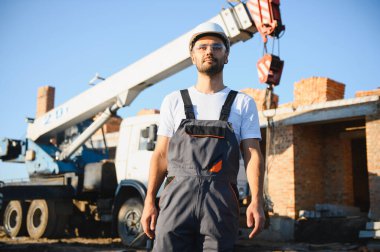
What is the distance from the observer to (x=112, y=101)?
36.0 feet

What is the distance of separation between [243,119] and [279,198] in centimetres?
A: 995

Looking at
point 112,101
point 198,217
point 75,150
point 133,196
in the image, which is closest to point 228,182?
point 198,217

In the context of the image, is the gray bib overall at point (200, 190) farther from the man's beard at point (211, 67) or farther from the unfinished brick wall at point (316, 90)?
the unfinished brick wall at point (316, 90)

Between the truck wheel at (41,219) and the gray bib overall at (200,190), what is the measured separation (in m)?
9.17

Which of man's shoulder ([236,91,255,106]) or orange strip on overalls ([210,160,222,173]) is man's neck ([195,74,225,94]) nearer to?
man's shoulder ([236,91,255,106])

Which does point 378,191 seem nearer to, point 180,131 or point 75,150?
point 75,150

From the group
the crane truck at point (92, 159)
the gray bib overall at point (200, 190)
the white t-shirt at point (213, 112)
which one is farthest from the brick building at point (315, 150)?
the gray bib overall at point (200, 190)

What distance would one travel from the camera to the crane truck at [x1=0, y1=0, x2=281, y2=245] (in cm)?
912

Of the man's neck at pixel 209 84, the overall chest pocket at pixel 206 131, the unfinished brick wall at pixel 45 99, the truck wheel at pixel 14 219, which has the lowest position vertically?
the truck wheel at pixel 14 219

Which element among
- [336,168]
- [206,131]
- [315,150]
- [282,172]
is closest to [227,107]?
[206,131]

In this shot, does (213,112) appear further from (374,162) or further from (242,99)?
(374,162)

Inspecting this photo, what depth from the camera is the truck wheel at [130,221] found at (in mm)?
8945

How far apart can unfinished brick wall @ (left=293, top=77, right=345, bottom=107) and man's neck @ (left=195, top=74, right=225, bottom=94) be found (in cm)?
1107

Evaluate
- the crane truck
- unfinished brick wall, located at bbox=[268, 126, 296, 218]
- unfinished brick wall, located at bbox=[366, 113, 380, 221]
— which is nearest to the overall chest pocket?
the crane truck
